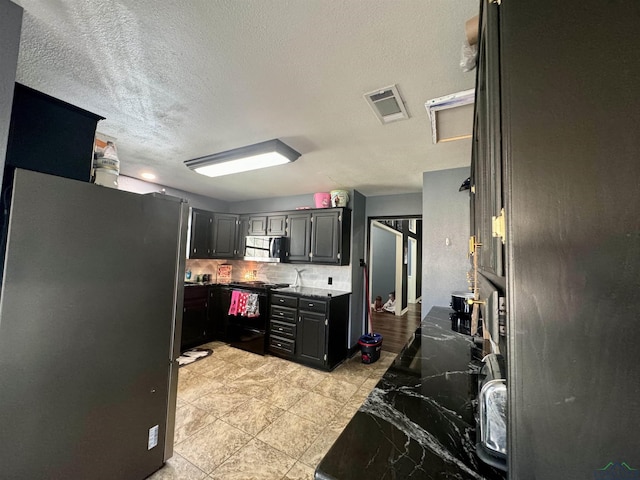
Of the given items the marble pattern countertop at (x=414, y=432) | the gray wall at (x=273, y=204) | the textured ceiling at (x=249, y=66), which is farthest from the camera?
the gray wall at (x=273, y=204)

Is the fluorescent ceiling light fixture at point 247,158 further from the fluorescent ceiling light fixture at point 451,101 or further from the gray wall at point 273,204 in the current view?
the gray wall at point 273,204

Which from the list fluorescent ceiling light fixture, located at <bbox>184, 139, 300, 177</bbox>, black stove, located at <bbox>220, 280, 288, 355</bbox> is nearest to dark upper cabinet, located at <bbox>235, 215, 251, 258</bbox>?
black stove, located at <bbox>220, 280, 288, 355</bbox>

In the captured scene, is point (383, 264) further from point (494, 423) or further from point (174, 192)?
point (494, 423)

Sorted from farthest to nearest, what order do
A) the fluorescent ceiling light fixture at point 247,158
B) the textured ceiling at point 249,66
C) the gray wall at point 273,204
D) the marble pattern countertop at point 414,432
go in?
the gray wall at point 273,204 < the fluorescent ceiling light fixture at point 247,158 < the textured ceiling at point 249,66 < the marble pattern countertop at point 414,432

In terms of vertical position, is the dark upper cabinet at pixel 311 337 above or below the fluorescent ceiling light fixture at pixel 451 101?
below

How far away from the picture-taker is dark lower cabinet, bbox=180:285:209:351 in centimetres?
387

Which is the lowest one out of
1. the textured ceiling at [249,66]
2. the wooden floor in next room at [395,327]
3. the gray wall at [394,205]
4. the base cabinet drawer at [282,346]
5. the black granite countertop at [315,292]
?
the wooden floor in next room at [395,327]

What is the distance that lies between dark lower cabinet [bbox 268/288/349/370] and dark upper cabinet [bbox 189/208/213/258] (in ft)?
5.30

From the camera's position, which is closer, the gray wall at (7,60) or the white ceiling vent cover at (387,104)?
the gray wall at (7,60)

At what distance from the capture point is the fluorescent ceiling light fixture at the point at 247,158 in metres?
2.31

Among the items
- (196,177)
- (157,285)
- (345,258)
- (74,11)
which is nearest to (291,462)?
(157,285)

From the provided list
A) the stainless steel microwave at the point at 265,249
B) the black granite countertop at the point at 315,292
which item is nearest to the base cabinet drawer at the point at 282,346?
the black granite countertop at the point at 315,292

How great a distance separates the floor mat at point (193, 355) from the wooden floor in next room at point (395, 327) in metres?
2.81

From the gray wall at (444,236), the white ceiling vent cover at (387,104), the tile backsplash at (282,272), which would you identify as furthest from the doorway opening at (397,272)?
the white ceiling vent cover at (387,104)
